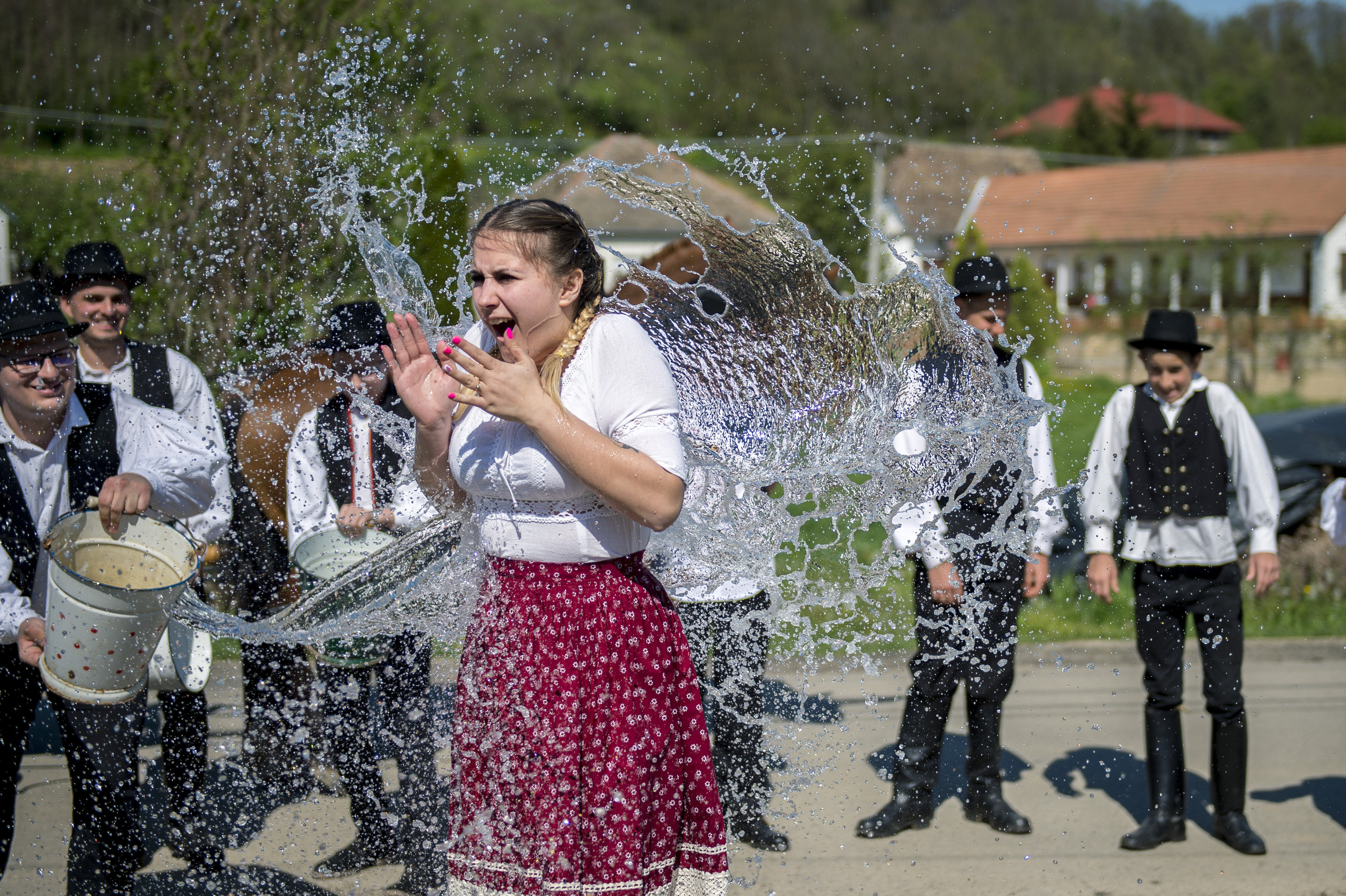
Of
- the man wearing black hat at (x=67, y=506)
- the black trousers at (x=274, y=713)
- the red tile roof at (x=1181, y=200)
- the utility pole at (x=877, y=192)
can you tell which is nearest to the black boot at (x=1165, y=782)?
the utility pole at (x=877, y=192)

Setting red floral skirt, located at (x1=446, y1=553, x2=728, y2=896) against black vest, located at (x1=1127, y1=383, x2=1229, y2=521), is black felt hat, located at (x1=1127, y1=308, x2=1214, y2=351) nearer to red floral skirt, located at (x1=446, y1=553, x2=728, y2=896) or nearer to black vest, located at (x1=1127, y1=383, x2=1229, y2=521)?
black vest, located at (x1=1127, y1=383, x2=1229, y2=521)

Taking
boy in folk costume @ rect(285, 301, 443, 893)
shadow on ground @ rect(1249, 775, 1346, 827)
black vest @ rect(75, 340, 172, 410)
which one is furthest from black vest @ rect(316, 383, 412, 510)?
shadow on ground @ rect(1249, 775, 1346, 827)

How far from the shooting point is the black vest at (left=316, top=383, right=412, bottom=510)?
3869mm

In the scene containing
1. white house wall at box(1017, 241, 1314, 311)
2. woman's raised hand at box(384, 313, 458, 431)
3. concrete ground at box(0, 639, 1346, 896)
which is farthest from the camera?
white house wall at box(1017, 241, 1314, 311)

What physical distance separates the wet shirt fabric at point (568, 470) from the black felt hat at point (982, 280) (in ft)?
7.10

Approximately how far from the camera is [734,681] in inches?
150

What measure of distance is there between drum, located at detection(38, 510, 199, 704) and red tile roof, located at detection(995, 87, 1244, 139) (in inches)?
1967

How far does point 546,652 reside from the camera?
6.81ft

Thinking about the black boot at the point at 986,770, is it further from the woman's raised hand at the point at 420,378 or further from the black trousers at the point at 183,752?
the black trousers at the point at 183,752

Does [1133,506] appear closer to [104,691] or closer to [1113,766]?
[1113,766]

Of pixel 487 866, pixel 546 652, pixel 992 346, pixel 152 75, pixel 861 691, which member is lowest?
pixel 861 691

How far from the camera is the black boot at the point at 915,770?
157 inches

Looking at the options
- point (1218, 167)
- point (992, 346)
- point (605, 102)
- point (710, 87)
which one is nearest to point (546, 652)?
point (992, 346)

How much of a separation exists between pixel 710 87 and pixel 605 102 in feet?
44.0
